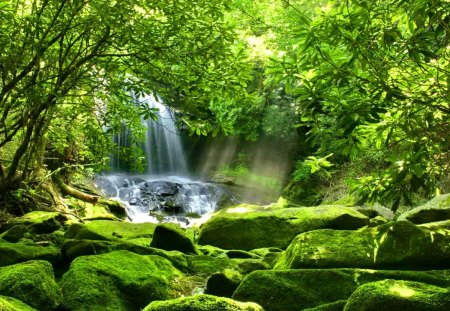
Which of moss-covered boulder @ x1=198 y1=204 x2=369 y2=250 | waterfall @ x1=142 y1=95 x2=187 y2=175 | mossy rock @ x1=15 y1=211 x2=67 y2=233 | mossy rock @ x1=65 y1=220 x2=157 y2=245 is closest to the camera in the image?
mossy rock @ x1=65 y1=220 x2=157 y2=245

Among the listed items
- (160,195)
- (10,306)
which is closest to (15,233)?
(10,306)

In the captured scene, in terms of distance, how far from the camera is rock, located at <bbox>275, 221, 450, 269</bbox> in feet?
15.0

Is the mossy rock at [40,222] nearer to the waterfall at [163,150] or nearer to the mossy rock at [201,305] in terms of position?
the mossy rock at [201,305]

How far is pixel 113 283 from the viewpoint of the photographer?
4.40 meters

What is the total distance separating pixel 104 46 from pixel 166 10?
2.86ft

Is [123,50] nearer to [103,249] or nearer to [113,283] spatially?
[113,283]

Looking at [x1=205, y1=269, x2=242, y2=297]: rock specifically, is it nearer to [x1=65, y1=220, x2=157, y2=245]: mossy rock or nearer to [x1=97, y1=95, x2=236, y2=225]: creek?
[x1=65, y1=220, x2=157, y2=245]: mossy rock

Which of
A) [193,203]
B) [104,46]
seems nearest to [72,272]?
[104,46]

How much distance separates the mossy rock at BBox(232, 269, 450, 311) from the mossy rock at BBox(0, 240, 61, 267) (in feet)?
8.71

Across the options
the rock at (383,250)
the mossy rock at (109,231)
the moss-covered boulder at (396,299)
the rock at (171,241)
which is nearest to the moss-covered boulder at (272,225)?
the mossy rock at (109,231)

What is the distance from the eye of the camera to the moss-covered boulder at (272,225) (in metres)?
7.91

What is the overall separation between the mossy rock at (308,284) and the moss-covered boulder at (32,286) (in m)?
1.74

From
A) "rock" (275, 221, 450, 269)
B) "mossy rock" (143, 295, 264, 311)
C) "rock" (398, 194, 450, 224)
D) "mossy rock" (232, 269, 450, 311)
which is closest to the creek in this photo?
"rock" (398, 194, 450, 224)

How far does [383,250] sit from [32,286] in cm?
360
